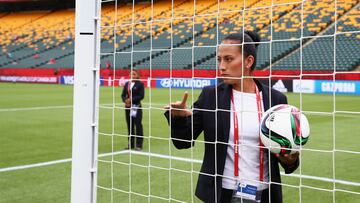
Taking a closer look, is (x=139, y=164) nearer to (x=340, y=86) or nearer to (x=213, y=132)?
(x=213, y=132)

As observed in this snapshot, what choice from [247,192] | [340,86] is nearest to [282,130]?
[247,192]

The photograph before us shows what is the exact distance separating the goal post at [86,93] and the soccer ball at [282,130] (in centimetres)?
110

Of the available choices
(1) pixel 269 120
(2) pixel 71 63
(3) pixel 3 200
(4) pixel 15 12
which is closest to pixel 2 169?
(3) pixel 3 200

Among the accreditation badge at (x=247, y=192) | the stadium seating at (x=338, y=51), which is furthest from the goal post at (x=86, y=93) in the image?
the stadium seating at (x=338, y=51)

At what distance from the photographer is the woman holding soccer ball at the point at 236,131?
266 cm

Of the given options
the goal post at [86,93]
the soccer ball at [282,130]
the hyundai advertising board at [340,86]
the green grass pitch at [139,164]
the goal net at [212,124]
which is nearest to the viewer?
the soccer ball at [282,130]

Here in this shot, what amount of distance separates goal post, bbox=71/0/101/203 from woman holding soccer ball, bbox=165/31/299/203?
54cm

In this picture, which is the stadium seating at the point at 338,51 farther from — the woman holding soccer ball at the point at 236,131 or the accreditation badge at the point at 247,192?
the accreditation badge at the point at 247,192

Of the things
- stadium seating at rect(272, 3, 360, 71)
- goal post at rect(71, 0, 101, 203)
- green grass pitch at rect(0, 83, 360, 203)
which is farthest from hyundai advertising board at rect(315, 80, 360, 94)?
goal post at rect(71, 0, 101, 203)

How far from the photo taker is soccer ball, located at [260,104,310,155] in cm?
258

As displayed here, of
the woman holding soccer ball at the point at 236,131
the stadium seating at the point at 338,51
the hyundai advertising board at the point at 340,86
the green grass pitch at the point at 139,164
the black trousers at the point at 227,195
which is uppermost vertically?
the stadium seating at the point at 338,51

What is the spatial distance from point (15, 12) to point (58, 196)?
5100 centimetres

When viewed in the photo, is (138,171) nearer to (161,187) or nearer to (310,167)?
(161,187)

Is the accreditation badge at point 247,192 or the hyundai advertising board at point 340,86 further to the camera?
the hyundai advertising board at point 340,86
